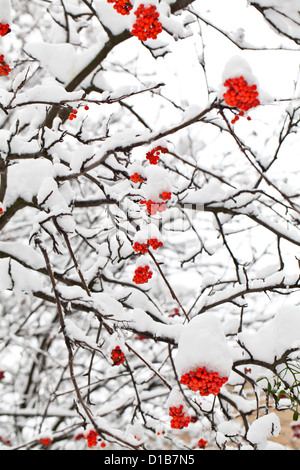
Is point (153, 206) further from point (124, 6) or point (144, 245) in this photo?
point (124, 6)

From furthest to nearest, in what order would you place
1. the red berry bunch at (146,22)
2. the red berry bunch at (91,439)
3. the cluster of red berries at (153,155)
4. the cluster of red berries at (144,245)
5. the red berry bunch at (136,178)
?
the red berry bunch at (91,439)
the cluster of red berries at (153,155)
the red berry bunch at (136,178)
the cluster of red berries at (144,245)
the red berry bunch at (146,22)

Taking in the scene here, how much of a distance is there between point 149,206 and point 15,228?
5401 millimetres

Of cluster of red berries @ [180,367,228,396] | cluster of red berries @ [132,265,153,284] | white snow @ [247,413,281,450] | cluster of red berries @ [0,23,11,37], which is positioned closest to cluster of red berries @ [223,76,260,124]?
cluster of red berries @ [180,367,228,396]

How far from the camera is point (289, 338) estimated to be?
2.52 meters

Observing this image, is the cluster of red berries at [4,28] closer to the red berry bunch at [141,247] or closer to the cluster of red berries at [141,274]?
the red berry bunch at [141,247]

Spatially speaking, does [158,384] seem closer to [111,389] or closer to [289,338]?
[111,389]

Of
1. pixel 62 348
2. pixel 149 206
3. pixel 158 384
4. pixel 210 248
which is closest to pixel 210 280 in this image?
pixel 210 248

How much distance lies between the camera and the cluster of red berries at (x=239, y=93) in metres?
1.74

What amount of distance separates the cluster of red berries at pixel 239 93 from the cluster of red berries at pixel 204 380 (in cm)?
123

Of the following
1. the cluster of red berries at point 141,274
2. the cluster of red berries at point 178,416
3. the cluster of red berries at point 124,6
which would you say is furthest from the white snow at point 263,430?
the cluster of red berries at point 124,6

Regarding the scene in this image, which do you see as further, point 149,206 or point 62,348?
point 62,348

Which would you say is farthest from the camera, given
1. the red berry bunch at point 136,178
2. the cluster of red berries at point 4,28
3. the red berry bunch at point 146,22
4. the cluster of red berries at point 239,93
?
the red berry bunch at point 136,178

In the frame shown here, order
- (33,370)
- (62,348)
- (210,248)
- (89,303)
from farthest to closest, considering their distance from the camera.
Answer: (62,348), (33,370), (210,248), (89,303)

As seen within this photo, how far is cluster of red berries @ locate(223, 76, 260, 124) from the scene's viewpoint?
174cm
